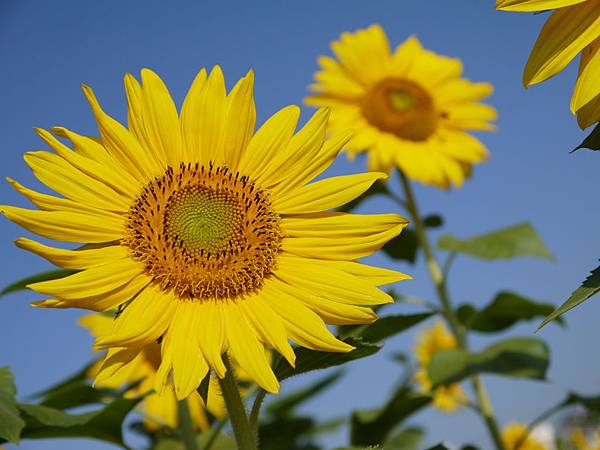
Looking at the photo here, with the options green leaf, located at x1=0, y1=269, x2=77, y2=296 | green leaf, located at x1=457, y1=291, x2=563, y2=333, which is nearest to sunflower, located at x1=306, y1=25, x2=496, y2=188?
green leaf, located at x1=457, y1=291, x2=563, y2=333

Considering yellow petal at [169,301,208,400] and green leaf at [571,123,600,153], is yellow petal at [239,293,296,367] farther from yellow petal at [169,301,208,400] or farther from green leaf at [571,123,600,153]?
green leaf at [571,123,600,153]

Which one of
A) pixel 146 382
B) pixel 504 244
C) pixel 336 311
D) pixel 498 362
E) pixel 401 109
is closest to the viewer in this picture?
pixel 336 311

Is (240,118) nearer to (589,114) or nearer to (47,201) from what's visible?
(47,201)

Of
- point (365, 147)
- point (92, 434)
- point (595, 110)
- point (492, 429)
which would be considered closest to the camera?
point (595, 110)

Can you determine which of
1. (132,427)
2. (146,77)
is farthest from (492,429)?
(146,77)

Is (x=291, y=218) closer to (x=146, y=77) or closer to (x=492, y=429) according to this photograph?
(x=146, y=77)

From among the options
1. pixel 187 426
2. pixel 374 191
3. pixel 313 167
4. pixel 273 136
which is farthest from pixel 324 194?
pixel 374 191
